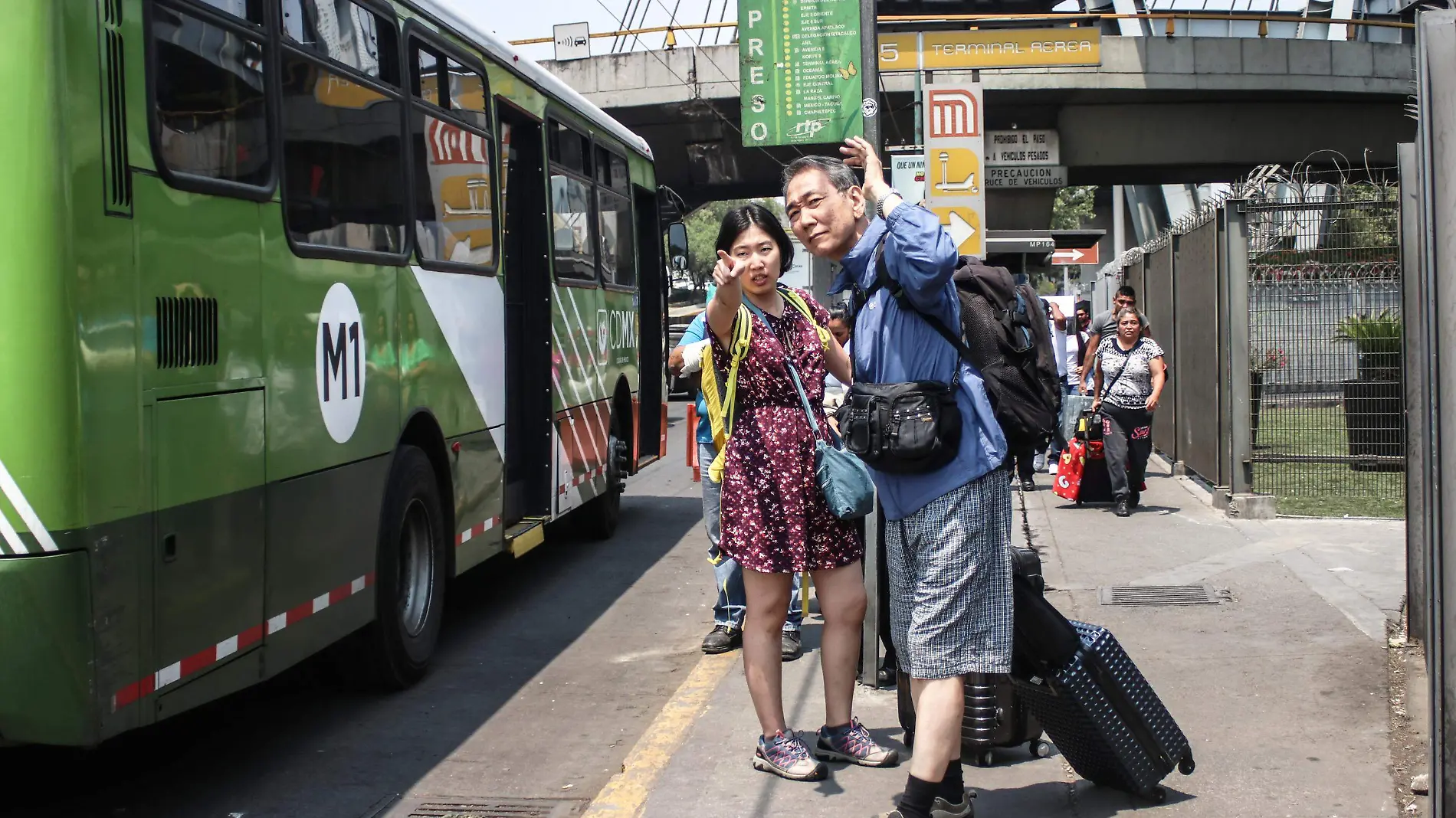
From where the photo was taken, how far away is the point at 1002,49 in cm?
2781

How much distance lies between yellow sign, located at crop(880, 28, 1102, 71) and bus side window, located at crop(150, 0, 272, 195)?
23.4 metres

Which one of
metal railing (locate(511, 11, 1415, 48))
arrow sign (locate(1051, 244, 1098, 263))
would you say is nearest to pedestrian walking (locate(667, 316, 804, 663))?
metal railing (locate(511, 11, 1415, 48))

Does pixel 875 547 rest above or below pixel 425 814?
above

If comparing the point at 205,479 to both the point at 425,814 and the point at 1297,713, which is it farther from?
the point at 1297,713

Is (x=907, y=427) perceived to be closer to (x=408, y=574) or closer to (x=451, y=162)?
(x=408, y=574)

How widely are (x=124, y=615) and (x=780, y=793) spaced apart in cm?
210

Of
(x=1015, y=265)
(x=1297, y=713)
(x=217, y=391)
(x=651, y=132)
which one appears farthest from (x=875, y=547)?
(x=651, y=132)

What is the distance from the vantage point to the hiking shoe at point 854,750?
4988 millimetres

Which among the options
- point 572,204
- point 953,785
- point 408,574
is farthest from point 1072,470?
point 953,785

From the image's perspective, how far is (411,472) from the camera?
6.65m

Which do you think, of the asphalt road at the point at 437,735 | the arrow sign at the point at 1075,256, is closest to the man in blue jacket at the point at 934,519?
the asphalt road at the point at 437,735

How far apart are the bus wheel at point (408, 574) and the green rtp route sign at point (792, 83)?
32.2 feet

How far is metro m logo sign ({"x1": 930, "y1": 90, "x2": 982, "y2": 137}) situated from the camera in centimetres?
870

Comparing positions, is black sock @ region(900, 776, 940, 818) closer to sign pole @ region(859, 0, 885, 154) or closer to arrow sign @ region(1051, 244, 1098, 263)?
sign pole @ region(859, 0, 885, 154)
